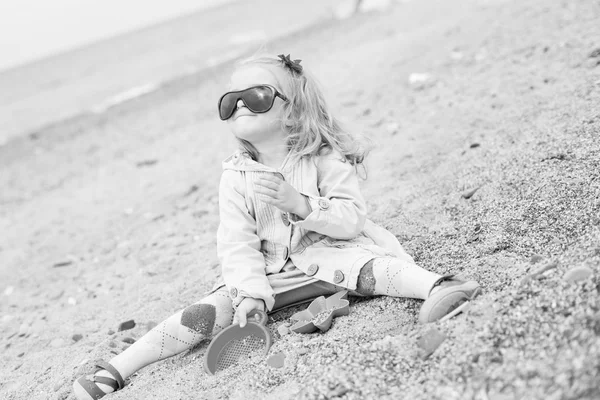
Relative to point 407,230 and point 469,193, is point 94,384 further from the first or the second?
point 469,193

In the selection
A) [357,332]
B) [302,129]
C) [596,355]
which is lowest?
[357,332]

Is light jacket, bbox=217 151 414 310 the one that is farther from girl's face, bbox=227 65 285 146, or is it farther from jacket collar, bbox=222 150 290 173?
girl's face, bbox=227 65 285 146

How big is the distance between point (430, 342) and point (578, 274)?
0.60 m

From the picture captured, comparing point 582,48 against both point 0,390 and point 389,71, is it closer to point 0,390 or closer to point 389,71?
point 389,71

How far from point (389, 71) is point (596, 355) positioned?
21.1ft

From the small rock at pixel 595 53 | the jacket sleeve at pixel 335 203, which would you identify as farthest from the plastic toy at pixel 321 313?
the small rock at pixel 595 53

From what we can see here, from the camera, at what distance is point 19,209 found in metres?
7.80

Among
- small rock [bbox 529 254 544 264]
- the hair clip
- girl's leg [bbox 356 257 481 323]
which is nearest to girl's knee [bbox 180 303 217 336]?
girl's leg [bbox 356 257 481 323]

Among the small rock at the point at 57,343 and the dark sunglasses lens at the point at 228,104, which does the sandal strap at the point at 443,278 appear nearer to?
the dark sunglasses lens at the point at 228,104

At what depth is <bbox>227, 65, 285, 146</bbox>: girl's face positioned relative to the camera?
3.13 m

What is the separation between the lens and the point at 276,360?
269 centimetres

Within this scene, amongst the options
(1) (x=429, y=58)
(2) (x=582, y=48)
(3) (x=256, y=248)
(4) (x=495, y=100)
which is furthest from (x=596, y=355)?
(1) (x=429, y=58)

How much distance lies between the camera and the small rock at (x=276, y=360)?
8.74 ft

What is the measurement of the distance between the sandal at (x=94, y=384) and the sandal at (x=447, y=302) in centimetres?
151
